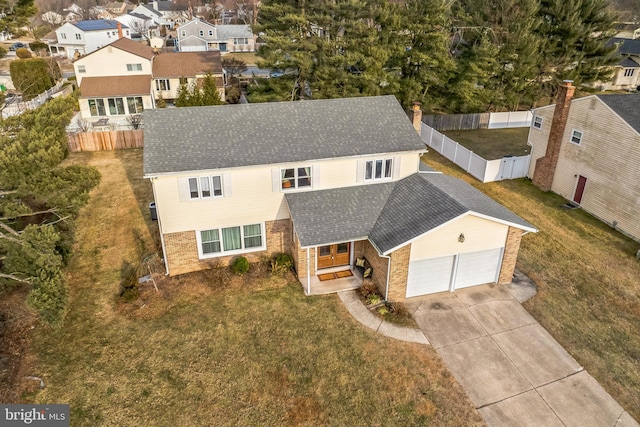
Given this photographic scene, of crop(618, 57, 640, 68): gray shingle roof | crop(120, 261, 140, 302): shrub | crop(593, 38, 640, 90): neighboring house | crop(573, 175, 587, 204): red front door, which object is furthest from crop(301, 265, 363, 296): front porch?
crop(618, 57, 640, 68): gray shingle roof

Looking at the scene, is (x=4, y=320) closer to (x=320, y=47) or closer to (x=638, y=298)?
(x=638, y=298)

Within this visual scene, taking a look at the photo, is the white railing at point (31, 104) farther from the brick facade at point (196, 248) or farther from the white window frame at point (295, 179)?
the white window frame at point (295, 179)

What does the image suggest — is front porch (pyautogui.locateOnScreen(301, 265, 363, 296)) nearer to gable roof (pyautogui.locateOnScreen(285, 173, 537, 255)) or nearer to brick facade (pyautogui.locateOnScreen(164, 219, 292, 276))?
brick facade (pyautogui.locateOnScreen(164, 219, 292, 276))

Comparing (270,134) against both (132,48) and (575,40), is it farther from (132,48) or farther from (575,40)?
(575,40)

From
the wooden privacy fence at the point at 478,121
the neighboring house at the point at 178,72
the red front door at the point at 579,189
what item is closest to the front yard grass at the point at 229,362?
the red front door at the point at 579,189

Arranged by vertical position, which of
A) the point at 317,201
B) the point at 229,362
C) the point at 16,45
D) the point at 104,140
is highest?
the point at 16,45

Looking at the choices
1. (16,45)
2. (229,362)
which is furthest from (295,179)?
(16,45)
